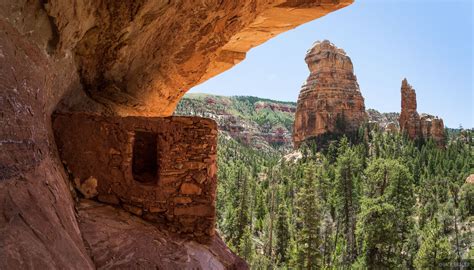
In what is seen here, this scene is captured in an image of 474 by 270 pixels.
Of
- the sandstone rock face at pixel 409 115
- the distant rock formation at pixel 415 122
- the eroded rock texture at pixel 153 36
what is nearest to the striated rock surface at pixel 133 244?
the eroded rock texture at pixel 153 36

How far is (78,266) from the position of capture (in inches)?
126

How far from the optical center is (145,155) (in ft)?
20.7

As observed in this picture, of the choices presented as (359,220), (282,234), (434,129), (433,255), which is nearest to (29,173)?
(433,255)

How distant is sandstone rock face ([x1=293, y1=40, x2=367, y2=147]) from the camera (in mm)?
83312

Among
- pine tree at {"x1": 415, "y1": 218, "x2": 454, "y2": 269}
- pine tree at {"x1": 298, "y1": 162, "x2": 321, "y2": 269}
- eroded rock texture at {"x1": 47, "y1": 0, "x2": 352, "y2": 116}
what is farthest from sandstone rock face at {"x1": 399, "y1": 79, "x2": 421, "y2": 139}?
eroded rock texture at {"x1": 47, "y1": 0, "x2": 352, "y2": 116}

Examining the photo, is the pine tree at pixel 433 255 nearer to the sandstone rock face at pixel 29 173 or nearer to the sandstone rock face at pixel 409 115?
the sandstone rock face at pixel 29 173

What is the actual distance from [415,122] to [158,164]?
82.4m

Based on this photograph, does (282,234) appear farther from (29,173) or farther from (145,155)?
(29,173)

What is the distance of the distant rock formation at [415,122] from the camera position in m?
76.1

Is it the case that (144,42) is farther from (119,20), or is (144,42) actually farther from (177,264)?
(177,264)

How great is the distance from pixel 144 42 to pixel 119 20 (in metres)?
1.19

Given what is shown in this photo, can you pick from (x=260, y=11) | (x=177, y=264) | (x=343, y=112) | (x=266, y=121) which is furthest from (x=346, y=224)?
(x=266, y=121)

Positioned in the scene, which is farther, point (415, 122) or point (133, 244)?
point (415, 122)

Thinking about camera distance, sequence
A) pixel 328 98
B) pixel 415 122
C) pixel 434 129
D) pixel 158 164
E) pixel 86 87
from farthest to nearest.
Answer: pixel 328 98
pixel 415 122
pixel 434 129
pixel 86 87
pixel 158 164
